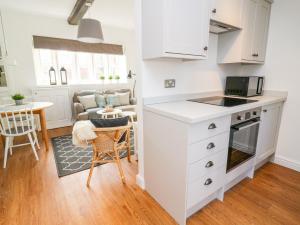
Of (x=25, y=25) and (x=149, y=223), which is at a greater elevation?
(x=25, y=25)

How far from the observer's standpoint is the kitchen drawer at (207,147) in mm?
1244

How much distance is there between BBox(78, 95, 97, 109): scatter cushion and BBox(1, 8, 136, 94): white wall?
113cm

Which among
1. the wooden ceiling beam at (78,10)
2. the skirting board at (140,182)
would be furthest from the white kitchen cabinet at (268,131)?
the wooden ceiling beam at (78,10)

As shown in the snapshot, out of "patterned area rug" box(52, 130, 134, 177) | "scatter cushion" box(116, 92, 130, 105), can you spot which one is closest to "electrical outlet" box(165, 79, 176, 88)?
→ "patterned area rug" box(52, 130, 134, 177)

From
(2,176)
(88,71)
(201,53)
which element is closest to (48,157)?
(2,176)

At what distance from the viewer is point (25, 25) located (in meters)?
3.73

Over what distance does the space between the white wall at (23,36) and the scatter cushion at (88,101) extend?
113cm

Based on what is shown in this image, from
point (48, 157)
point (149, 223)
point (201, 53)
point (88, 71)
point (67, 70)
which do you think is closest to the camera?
point (149, 223)

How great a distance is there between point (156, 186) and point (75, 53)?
4.37 m

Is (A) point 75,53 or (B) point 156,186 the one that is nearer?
(B) point 156,186

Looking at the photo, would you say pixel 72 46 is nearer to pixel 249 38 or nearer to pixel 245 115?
pixel 249 38

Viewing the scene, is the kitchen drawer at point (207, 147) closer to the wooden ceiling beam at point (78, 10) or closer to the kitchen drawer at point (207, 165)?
the kitchen drawer at point (207, 165)

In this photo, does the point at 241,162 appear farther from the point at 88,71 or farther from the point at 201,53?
the point at 88,71

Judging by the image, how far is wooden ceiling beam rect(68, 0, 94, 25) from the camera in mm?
2955
